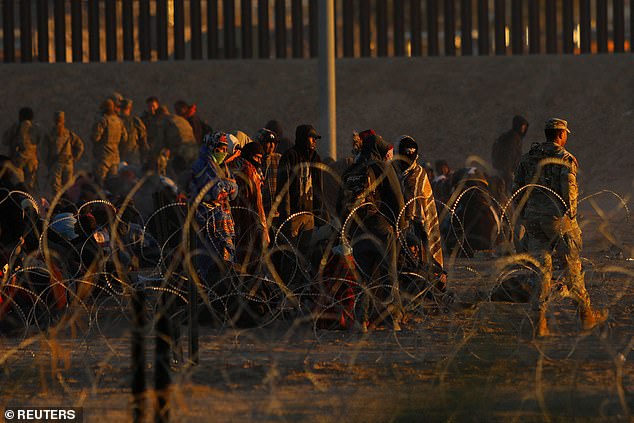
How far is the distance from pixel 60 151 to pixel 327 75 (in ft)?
11.4

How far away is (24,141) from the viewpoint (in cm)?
2191

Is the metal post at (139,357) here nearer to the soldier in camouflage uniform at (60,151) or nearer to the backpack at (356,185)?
the backpack at (356,185)

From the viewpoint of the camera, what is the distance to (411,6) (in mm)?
29125

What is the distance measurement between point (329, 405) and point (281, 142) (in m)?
10.5

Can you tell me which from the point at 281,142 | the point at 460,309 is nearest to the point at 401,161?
the point at 460,309

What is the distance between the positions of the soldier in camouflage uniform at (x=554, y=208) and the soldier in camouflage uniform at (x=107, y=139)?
1158 centimetres

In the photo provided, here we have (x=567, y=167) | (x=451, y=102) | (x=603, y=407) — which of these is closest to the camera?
(x=603, y=407)

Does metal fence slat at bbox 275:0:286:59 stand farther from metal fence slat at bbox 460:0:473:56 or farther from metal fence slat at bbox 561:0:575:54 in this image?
metal fence slat at bbox 561:0:575:54

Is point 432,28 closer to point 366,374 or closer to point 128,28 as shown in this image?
point 128,28

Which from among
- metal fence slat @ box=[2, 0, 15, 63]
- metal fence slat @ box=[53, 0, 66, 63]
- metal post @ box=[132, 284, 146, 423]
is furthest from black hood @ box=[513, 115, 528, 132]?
metal post @ box=[132, 284, 146, 423]

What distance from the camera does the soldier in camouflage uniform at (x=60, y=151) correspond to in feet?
71.2

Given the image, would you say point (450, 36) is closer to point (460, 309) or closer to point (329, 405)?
point (460, 309)

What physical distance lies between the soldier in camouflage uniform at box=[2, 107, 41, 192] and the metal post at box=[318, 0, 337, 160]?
363cm

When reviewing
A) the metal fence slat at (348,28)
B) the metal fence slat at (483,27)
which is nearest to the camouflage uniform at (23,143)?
the metal fence slat at (348,28)
